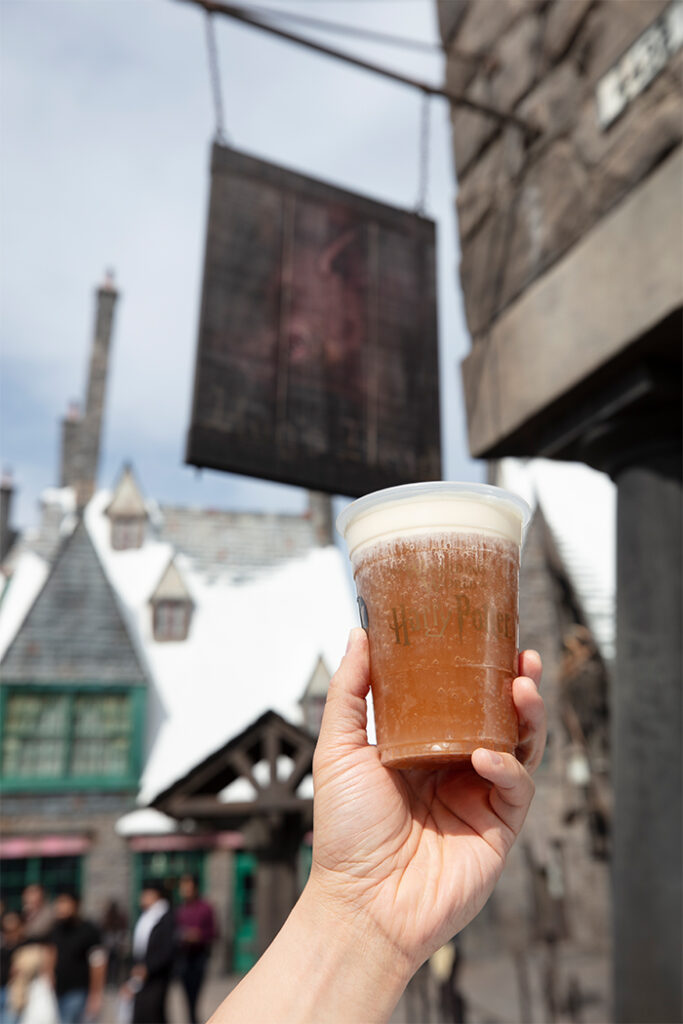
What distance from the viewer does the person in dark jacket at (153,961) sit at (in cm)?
548

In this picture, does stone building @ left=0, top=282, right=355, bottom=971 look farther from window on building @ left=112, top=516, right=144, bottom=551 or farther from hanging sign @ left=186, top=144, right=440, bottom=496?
hanging sign @ left=186, top=144, right=440, bottom=496

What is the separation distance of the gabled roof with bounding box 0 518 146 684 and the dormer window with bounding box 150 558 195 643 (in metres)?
0.52

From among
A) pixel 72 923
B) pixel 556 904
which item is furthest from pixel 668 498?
pixel 556 904

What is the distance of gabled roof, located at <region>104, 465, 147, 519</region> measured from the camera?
1426 cm

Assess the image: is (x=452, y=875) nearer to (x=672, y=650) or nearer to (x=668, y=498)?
(x=672, y=650)

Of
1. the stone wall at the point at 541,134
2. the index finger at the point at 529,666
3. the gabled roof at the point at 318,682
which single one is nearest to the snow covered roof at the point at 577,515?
the gabled roof at the point at 318,682

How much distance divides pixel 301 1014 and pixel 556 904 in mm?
11399

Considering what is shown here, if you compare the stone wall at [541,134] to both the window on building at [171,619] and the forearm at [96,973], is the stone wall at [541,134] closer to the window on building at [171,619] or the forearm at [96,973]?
the forearm at [96,973]

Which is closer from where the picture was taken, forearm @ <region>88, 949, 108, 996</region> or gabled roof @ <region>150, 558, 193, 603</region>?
forearm @ <region>88, 949, 108, 996</region>

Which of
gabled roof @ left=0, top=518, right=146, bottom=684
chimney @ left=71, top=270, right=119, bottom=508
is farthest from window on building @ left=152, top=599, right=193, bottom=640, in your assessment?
chimney @ left=71, top=270, right=119, bottom=508

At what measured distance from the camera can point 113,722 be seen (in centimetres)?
1237

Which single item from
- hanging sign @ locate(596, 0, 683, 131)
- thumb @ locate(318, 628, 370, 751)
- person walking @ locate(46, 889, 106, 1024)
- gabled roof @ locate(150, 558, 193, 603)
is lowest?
person walking @ locate(46, 889, 106, 1024)

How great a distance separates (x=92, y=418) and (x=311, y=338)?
45.9 ft

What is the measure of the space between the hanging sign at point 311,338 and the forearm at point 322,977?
1.85 meters
